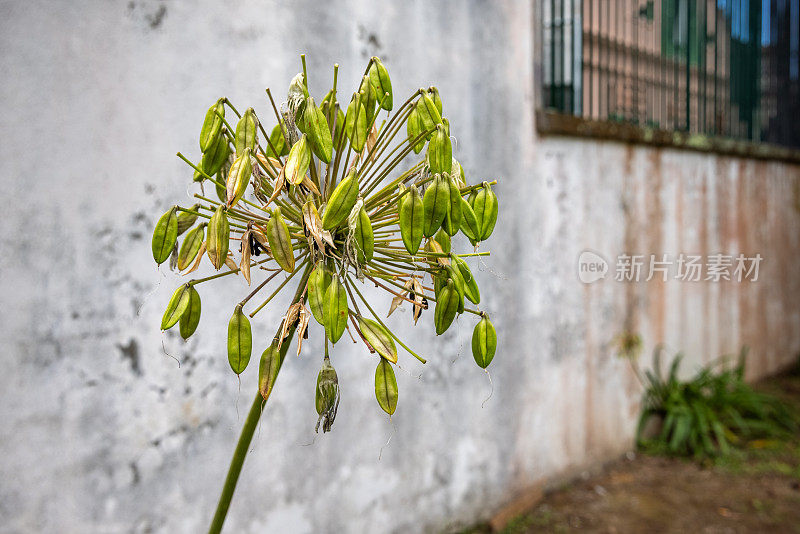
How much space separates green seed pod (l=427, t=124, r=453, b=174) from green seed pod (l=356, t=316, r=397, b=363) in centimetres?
24

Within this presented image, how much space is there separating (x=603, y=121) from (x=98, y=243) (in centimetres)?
240

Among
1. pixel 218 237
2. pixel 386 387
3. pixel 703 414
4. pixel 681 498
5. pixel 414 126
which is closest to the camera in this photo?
pixel 218 237

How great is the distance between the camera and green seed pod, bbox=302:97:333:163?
0.91 meters

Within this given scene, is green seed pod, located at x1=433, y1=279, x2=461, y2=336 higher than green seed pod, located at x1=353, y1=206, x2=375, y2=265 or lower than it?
lower

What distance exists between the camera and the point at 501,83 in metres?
2.68

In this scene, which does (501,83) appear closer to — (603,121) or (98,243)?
(603,121)

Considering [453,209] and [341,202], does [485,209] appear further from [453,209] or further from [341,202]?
[341,202]

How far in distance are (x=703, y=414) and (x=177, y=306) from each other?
3.38 m

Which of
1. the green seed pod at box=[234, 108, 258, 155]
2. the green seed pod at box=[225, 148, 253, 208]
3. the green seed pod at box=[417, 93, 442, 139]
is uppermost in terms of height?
the green seed pod at box=[417, 93, 442, 139]

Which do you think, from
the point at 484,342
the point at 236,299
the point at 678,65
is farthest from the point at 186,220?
the point at 678,65

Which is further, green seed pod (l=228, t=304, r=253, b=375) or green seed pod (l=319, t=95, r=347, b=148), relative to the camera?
green seed pod (l=319, t=95, r=347, b=148)

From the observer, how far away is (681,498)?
3061 mm

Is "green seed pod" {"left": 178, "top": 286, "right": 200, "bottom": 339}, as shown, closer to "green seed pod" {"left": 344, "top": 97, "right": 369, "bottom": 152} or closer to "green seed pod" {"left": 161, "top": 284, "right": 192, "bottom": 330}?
"green seed pod" {"left": 161, "top": 284, "right": 192, "bottom": 330}

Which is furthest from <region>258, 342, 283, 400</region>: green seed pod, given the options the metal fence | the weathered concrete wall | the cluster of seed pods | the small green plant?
the small green plant
